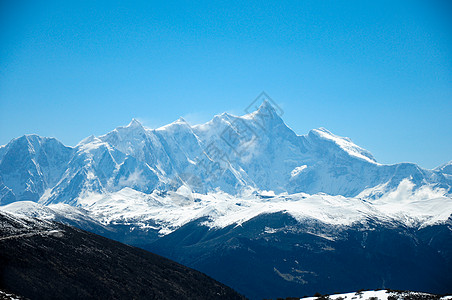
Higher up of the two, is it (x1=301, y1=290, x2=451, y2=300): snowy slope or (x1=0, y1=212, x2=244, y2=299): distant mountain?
(x1=301, y1=290, x2=451, y2=300): snowy slope

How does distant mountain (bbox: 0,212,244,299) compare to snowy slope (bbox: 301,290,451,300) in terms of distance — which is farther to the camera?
distant mountain (bbox: 0,212,244,299)

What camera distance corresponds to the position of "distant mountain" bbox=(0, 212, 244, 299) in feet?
486

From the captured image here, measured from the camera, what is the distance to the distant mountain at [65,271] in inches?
5836

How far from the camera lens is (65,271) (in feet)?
542

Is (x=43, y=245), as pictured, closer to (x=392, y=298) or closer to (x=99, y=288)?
(x=99, y=288)

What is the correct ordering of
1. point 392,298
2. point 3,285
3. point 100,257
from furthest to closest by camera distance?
1. point 100,257
2. point 3,285
3. point 392,298

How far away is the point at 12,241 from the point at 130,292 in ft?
136

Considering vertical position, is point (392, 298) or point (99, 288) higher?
point (392, 298)

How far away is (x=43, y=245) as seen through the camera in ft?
589

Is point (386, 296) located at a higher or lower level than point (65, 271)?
higher

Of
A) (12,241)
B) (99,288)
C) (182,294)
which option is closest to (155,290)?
(182,294)

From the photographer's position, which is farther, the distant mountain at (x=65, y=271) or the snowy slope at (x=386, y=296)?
the distant mountain at (x=65, y=271)

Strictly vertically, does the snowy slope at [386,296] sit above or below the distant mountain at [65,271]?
above

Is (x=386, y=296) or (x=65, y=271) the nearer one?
(x=386, y=296)
